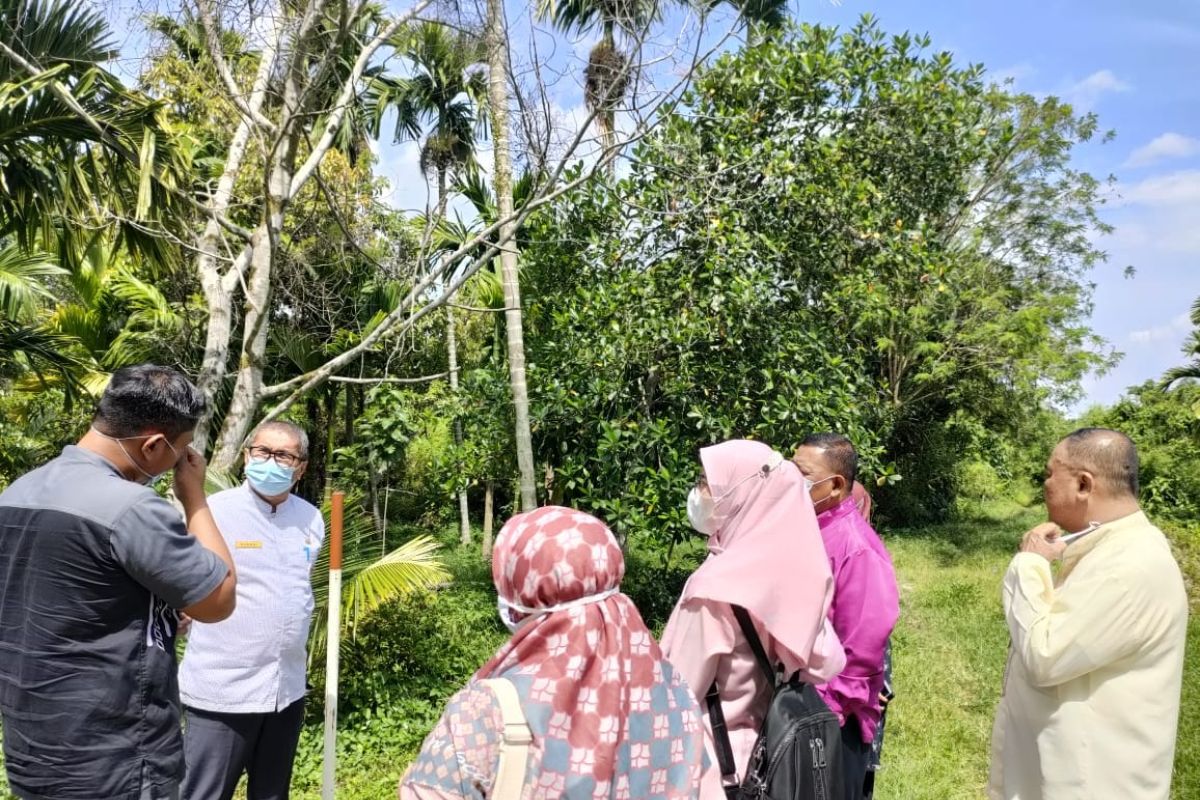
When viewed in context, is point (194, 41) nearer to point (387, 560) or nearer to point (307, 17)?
point (307, 17)

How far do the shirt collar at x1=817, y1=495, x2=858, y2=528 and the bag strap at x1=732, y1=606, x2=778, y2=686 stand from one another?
911mm

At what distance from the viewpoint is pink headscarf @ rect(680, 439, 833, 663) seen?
192cm

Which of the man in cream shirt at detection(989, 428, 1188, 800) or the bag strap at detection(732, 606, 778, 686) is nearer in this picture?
the bag strap at detection(732, 606, 778, 686)

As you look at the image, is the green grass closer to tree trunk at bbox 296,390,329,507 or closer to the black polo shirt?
the black polo shirt

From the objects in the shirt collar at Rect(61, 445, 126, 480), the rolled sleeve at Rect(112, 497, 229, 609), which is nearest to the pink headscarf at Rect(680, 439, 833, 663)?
the rolled sleeve at Rect(112, 497, 229, 609)

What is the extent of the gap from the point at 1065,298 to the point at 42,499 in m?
16.5

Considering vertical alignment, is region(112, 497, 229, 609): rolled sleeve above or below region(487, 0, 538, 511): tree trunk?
below

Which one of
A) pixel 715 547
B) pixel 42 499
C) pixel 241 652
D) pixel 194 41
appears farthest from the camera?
pixel 194 41

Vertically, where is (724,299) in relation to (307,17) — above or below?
below

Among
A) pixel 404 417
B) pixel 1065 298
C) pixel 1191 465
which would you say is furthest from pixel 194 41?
pixel 1191 465

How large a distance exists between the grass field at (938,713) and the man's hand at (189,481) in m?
2.49

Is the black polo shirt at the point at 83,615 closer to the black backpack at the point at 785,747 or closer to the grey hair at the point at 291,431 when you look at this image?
the grey hair at the point at 291,431

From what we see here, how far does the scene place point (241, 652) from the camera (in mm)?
2641

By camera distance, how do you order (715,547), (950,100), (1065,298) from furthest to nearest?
(1065,298) < (950,100) < (715,547)
